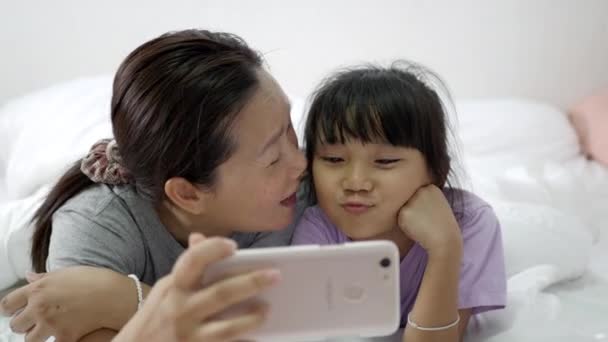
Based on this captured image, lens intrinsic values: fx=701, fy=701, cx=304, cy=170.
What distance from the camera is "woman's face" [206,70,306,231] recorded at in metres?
0.86

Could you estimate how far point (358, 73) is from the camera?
0.97 meters

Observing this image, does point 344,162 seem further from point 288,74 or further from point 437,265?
point 288,74

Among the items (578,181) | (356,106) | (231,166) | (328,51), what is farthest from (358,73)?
(328,51)

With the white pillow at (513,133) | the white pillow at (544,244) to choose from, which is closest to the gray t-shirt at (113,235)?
the white pillow at (544,244)

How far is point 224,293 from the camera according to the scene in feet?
2.05

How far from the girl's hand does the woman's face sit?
0.50 feet

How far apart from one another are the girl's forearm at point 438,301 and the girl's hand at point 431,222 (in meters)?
0.01

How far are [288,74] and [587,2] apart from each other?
82cm

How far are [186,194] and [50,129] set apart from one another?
0.82 meters

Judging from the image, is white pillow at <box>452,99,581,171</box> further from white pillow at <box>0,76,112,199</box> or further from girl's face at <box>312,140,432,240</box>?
white pillow at <box>0,76,112,199</box>

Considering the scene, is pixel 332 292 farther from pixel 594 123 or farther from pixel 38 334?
pixel 594 123

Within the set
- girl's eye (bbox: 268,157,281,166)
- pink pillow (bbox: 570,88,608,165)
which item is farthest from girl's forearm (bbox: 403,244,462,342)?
pink pillow (bbox: 570,88,608,165)

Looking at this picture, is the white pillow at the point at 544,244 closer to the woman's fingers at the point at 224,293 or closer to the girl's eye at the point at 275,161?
the girl's eye at the point at 275,161

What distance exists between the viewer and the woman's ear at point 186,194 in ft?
2.88
